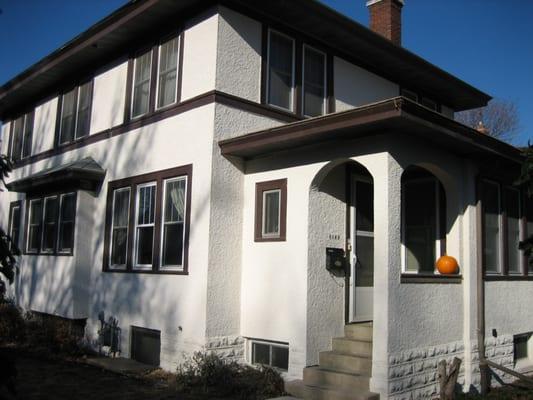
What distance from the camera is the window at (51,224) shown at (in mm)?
12773

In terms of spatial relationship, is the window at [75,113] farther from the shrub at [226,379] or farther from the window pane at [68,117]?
the shrub at [226,379]

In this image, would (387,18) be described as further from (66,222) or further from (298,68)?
(66,222)

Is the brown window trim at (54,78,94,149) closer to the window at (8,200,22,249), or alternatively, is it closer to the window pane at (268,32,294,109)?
the window at (8,200,22,249)

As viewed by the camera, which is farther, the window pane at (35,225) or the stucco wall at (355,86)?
the window pane at (35,225)

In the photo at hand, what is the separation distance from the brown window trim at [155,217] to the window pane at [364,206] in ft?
9.15

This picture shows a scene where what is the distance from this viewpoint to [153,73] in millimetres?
11055

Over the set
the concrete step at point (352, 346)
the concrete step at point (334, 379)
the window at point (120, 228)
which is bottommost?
the concrete step at point (334, 379)

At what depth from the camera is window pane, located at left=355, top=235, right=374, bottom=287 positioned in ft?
30.9

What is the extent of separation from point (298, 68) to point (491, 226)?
4554 millimetres

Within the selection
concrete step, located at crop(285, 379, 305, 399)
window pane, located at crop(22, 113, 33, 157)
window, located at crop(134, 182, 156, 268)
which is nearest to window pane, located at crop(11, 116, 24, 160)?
window pane, located at crop(22, 113, 33, 157)

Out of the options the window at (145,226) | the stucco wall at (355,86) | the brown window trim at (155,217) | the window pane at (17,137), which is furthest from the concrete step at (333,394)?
the window pane at (17,137)

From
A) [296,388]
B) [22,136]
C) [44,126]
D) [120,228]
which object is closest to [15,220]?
[22,136]

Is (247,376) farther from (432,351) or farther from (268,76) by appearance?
(268,76)

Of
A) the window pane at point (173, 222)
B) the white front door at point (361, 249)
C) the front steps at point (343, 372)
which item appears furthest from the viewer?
the window pane at point (173, 222)
